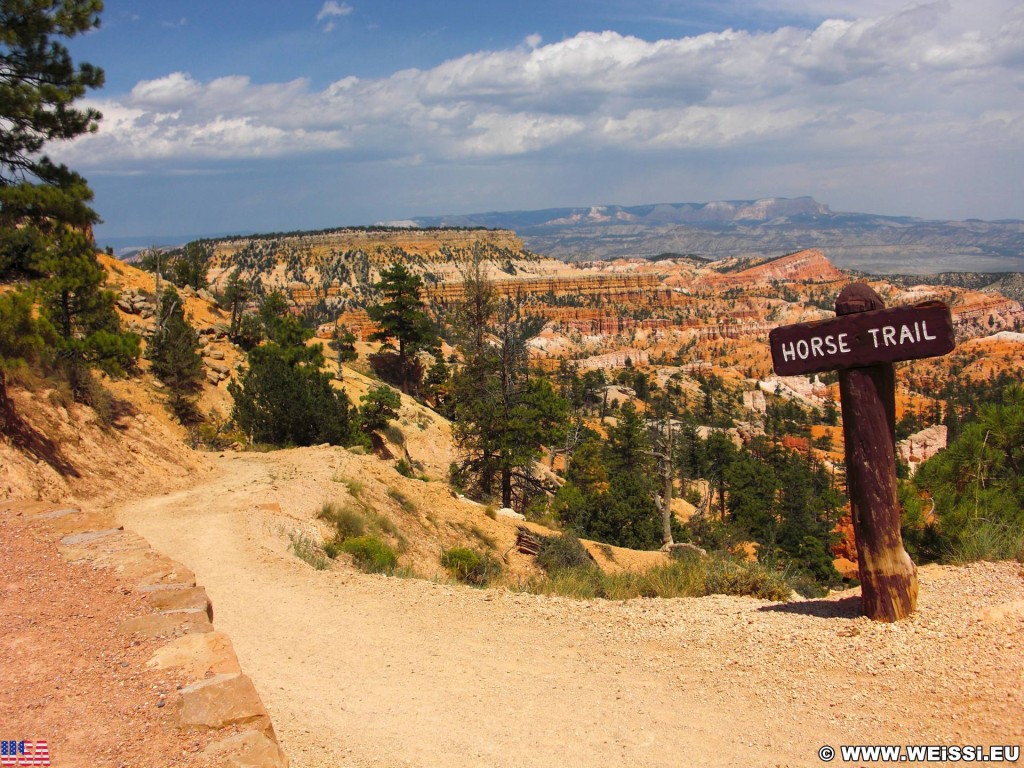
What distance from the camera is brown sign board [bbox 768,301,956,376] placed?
18.4ft

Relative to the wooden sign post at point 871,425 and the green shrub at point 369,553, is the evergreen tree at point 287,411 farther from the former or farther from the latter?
the wooden sign post at point 871,425

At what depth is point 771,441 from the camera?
233ft

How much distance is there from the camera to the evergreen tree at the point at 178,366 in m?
24.3

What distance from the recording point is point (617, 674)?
615 cm

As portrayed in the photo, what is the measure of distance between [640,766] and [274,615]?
4.80 metres

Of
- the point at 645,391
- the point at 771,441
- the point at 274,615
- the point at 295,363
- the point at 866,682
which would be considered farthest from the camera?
the point at 645,391

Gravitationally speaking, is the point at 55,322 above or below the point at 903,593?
above

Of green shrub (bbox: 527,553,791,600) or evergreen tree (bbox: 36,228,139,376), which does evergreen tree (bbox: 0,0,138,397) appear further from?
green shrub (bbox: 527,553,791,600)

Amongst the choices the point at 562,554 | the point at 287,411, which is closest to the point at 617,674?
the point at 562,554

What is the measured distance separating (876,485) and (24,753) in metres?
6.52

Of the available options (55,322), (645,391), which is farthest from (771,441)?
(55,322)

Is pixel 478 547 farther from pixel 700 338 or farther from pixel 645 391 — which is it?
pixel 700 338

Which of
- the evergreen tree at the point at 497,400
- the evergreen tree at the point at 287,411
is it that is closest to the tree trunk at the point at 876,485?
the evergreen tree at the point at 497,400

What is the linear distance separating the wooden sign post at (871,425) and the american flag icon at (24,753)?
19.4ft
